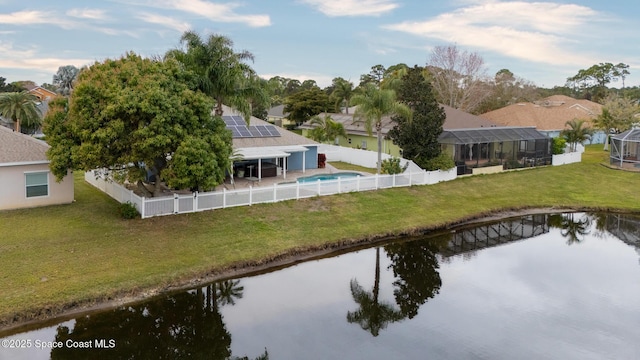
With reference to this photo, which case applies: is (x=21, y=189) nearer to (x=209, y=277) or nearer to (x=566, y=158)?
(x=209, y=277)

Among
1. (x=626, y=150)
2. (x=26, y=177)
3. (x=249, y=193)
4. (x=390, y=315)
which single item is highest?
(x=626, y=150)

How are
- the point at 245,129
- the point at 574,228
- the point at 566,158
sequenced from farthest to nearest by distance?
the point at 566,158 → the point at 245,129 → the point at 574,228

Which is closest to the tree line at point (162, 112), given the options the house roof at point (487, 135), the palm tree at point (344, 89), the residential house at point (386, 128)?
the house roof at point (487, 135)

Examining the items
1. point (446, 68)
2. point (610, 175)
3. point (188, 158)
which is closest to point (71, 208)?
point (188, 158)

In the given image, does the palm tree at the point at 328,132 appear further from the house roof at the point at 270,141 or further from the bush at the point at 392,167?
the bush at the point at 392,167

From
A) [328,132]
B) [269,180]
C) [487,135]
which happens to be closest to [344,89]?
[328,132]

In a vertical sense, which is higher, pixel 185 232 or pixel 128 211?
pixel 128 211

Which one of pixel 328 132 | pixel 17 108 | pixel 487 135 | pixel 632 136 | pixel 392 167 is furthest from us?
pixel 328 132

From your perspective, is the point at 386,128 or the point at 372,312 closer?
the point at 372,312
